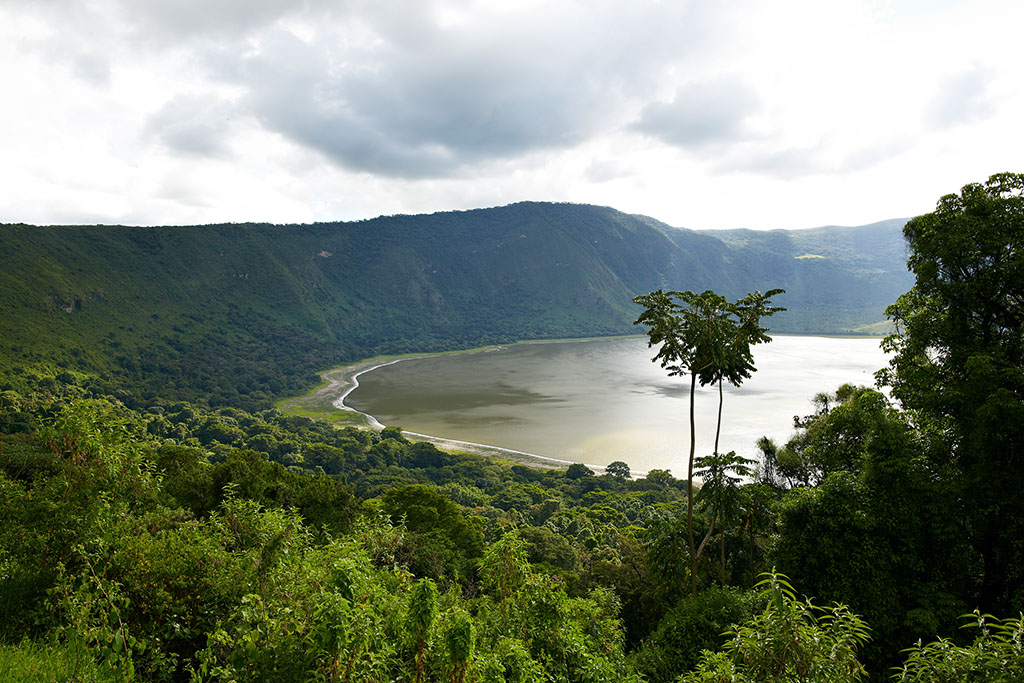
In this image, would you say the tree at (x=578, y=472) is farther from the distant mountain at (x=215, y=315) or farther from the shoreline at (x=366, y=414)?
the distant mountain at (x=215, y=315)

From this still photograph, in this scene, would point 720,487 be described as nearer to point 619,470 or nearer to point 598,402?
point 619,470

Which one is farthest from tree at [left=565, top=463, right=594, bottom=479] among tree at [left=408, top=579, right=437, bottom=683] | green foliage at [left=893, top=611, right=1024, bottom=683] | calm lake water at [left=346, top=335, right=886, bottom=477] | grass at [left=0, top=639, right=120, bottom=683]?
grass at [left=0, top=639, right=120, bottom=683]

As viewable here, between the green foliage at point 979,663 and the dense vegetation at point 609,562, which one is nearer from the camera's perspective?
the green foliage at point 979,663

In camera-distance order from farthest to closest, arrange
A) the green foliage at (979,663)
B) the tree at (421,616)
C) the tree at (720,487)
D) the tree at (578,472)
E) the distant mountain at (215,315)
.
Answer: the distant mountain at (215,315)
the tree at (578,472)
the tree at (720,487)
the tree at (421,616)
the green foliage at (979,663)

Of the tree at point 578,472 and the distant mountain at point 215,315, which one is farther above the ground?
the distant mountain at point 215,315

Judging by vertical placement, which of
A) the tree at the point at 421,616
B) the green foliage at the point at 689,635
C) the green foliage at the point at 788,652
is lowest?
the green foliage at the point at 689,635

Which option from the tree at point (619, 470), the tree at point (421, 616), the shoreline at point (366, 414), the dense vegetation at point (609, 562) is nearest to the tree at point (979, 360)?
the dense vegetation at point (609, 562)

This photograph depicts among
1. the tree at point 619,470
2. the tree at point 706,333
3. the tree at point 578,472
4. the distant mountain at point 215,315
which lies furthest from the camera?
the distant mountain at point 215,315
